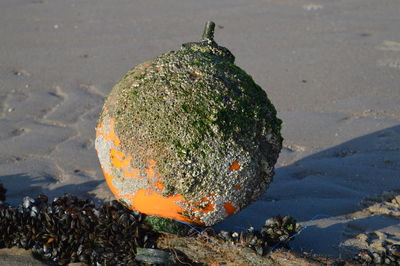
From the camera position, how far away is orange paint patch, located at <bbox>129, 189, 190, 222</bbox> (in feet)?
11.6

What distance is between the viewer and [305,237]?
13.5ft

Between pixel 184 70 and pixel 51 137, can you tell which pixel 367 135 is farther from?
pixel 51 137

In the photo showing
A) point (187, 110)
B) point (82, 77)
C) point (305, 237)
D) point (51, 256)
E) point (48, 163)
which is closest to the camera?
point (187, 110)

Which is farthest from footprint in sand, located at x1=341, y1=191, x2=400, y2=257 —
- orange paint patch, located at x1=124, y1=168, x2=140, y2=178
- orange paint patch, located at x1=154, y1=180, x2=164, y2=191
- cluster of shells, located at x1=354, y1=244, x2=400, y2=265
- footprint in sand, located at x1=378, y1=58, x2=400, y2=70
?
footprint in sand, located at x1=378, y1=58, x2=400, y2=70

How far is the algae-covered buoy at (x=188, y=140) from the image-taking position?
3432mm

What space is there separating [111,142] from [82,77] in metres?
4.45

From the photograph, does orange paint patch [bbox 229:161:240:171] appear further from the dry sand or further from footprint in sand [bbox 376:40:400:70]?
footprint in sand [bbox 376:40:400:70]

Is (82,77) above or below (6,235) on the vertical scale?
above

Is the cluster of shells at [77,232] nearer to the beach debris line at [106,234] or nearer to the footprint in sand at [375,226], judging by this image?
the beach debris line at [106,234]

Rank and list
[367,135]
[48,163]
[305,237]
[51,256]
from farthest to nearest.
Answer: [367,135] → [48,163] → [305,237] → [51,256]

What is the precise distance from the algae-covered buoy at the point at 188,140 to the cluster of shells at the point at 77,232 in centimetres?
19

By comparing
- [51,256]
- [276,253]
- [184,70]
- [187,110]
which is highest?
[184,70]

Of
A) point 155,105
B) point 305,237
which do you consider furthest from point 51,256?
point 305,237

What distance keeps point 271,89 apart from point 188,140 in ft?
13.6
